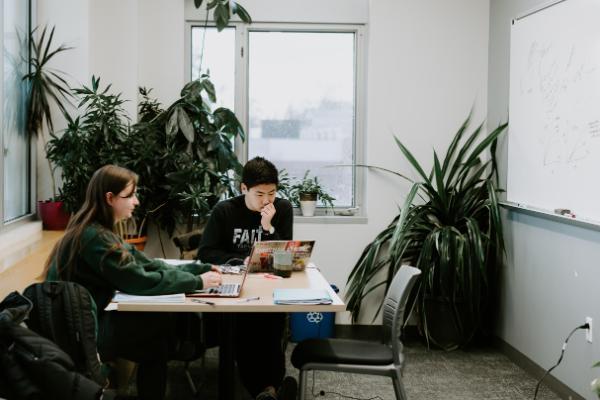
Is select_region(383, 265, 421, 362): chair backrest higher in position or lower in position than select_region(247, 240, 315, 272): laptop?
lower

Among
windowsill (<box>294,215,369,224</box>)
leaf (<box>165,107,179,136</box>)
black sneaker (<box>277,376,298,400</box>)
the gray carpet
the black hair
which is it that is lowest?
the gray carpet

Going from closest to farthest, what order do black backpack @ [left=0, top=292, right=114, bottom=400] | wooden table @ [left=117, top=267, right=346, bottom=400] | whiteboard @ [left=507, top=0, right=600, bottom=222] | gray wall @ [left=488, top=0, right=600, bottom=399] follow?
black backpack @ [left=0, top=292, right=114, bottom=400], wooden table @ [left=117, top=267, right=346, bottom=400], whiteboard @ [left=507, top=0, right=600, bottom=222], gray wall @ [left=488, top=0, right=600, bottom=399]

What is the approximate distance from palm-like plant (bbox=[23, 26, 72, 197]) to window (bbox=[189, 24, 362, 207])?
1.01 m

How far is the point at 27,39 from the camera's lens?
4336 mm

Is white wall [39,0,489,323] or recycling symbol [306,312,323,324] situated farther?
white wall [39,0,489,323]

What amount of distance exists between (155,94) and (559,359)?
3171 millimetres

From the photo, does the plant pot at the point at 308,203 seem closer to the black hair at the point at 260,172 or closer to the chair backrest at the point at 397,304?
the black hair at the point at 260,172

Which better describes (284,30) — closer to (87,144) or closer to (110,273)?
(87,144)

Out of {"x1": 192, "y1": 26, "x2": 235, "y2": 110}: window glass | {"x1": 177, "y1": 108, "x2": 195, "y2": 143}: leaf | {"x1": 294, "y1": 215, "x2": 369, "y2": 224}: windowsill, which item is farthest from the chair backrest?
{"x1": 192, "y1": 26, "x2": 235, "y2": 110}: window glass

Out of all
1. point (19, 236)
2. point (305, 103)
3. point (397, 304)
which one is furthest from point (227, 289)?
point (305, 103)

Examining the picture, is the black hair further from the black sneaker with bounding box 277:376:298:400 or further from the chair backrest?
the black sneaker with bounding box 277:376:298:400

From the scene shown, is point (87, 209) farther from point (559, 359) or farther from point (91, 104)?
point (559, 359)

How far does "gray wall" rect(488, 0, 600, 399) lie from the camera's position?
3.42 metres

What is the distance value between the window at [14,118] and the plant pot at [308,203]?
6.05 feet
